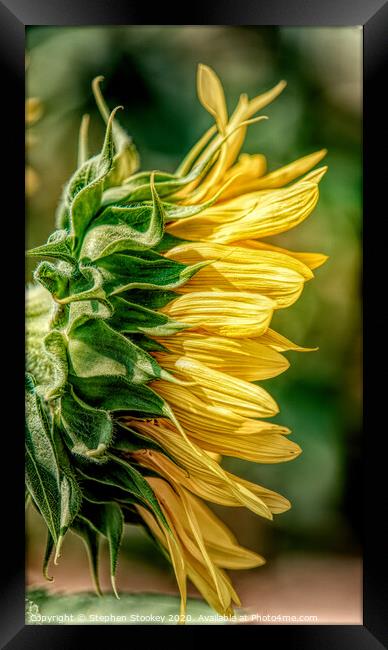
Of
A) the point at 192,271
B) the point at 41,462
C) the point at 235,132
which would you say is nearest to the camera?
the point at 192,271

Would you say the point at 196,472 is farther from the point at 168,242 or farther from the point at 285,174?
the point at 285,174

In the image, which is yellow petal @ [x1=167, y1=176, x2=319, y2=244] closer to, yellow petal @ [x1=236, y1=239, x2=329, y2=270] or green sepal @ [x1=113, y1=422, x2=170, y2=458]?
yellow petal @ [x1=236, y1=239, x2=329, y2=270]

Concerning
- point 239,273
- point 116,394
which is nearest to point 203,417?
point 116,394

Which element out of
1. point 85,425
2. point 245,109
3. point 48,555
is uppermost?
point 245,109

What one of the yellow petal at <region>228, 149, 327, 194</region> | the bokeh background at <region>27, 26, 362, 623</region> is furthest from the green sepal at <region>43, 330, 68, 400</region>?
the yellow petal at <region>228, 149, 327, 194</region>

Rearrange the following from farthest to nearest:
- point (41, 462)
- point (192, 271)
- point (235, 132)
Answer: point (235, 132)
point (41, 462)
point (192, 271)
